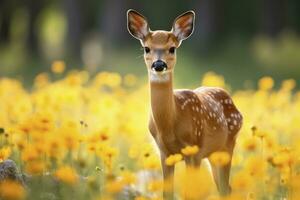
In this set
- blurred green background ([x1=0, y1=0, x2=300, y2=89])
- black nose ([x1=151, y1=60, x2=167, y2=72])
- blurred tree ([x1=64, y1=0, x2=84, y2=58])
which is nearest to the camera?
black nose ([x1=151, y1=60, x2=167, y2=72])

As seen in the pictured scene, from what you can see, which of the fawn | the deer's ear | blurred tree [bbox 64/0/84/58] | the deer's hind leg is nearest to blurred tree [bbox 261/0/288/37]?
blurred tree [bbox 64/0/84/58]

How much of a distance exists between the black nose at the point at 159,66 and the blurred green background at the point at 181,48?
1554 cm

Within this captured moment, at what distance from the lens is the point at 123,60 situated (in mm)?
31703

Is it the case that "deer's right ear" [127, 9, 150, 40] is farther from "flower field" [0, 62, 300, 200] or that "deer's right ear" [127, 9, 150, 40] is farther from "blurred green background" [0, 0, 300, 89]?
"blurred green background" [0, 0, 300, 89]

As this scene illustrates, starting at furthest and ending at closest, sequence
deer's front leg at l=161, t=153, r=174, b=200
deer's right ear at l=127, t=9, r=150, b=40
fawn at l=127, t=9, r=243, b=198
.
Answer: deer's right ear at l=127, t=9, r=150, b=40 → fawn at l=127, t=9, r=243, b=198 → deer's front leg at l=161, t=153, r=174, b=200

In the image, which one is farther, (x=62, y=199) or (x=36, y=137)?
(x=62, y=199)

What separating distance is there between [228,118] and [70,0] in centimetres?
2608

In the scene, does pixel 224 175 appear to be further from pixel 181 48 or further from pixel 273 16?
pixel 273 16

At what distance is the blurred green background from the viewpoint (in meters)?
28.2

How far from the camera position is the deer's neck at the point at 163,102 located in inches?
307

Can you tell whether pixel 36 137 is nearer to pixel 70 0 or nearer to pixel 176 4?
pixel 70 0

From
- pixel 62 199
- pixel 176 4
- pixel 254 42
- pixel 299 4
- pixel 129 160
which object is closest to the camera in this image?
pixel 62 199

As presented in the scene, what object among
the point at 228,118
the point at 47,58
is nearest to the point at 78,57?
the point at 47,58

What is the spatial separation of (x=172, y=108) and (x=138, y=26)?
811 mm
